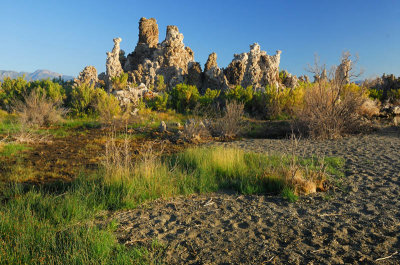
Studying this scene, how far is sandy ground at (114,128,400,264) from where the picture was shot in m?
2.94

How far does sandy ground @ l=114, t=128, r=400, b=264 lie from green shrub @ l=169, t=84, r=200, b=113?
1472cm

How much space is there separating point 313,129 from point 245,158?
4199 mm

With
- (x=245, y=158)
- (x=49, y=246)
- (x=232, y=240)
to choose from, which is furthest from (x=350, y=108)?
(x=49, y=246)

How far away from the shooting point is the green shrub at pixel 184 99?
63.7ft

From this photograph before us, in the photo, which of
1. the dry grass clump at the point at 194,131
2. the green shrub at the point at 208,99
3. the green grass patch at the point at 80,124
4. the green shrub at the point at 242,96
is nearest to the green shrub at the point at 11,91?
the green grass patch at the point at 80,124

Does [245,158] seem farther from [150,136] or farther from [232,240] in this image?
[150,136]

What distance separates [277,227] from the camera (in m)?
3.58

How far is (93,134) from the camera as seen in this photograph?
1174 centimetres

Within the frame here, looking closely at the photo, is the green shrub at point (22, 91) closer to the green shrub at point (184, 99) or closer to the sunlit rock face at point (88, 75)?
the sunlit rock face at point (88, 75)

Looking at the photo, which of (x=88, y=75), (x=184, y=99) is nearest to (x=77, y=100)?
(x=184, y=99)

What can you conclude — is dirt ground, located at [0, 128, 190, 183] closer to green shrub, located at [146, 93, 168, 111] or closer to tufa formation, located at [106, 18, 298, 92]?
green shrub, located at [146, 93, 168, 111]

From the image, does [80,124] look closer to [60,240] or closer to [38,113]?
[38,113]

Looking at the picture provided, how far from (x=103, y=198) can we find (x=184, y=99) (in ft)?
51.3

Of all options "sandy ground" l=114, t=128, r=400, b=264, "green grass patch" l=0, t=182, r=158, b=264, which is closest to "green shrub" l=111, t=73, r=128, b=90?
"sandy ground" l=114, t=128, r=400, b=264
